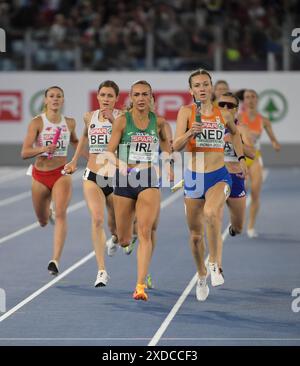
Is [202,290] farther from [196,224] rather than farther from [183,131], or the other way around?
[183,131]

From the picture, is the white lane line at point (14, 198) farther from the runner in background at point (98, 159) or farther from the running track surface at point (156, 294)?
the runner in background at point (98, 159)

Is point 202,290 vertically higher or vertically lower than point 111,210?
lower

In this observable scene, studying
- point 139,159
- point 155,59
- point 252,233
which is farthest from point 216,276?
point 155,59

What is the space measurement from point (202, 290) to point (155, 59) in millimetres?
16462

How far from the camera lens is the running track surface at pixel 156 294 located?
35.7 feet

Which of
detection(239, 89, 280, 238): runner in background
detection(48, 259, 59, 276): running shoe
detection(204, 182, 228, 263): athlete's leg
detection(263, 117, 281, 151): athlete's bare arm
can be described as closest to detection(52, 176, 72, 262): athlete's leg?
detection(48, 259, 59, 276): running shoe

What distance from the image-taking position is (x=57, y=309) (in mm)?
12227

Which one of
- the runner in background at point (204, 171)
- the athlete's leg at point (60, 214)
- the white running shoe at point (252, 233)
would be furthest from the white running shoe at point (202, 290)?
the white running shoe at point (252, 233)

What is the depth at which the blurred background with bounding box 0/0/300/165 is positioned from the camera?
28516mm

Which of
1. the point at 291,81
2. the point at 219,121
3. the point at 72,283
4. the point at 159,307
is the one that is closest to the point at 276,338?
the point at 159,307

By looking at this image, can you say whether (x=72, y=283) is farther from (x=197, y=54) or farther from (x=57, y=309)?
(x=197, y=54)

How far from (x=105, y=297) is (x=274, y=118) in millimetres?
16245

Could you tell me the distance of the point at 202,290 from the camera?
12.8 meters

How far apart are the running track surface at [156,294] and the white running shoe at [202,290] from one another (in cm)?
8
